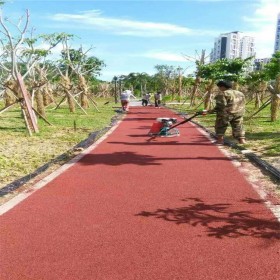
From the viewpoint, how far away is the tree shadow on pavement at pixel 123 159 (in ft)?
23.1

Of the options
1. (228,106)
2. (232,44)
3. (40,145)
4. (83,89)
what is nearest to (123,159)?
(40,145)

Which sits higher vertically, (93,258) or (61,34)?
(61,34)

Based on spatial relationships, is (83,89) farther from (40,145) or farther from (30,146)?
(30,146)

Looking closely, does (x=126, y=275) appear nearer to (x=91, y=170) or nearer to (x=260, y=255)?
(x=260, y=255)

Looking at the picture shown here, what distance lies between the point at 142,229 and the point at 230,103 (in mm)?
5698

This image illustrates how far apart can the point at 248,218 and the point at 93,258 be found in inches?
79.7

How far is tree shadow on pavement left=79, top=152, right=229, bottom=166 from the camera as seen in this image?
277 inches

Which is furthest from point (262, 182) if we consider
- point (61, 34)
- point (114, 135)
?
point (61, 34)

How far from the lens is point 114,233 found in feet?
11.7

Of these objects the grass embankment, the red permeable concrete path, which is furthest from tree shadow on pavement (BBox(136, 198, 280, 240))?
the grass embankment

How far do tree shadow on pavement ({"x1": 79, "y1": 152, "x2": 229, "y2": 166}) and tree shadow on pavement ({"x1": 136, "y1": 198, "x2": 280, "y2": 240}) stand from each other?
107 inches

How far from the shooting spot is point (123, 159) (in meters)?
7.38

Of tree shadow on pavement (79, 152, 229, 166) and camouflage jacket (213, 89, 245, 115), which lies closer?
tree shadow on pavement (79, 152, 229, 166)

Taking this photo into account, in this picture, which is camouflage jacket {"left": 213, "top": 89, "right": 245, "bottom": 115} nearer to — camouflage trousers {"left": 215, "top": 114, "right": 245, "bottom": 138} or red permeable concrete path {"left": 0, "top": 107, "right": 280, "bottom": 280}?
camouflage trousers {"left": 215, "top": 114, "right": 245, "bottom": 138}
